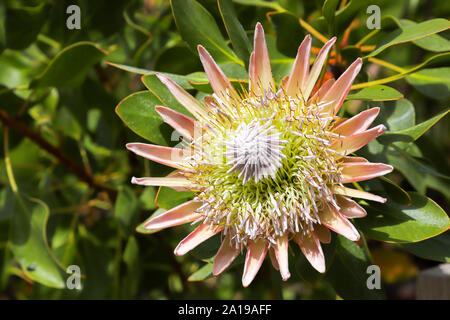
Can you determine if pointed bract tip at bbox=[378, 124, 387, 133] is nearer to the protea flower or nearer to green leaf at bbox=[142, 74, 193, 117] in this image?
the protea flower

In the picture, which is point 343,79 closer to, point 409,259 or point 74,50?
point 74,50

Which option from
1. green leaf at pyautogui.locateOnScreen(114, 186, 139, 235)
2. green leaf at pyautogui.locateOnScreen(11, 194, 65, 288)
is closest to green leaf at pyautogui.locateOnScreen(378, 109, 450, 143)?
green leaf at pyautogui.locateOnScreen(114, 186, 139, 235)

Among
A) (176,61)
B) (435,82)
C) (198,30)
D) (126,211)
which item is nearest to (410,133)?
(435,82)

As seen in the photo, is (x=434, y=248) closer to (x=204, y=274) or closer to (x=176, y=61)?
(x=204, y=274)

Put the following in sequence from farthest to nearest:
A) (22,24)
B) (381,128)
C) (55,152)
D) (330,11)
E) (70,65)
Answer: (55,152)
(22,24)
(70,65)
(330,11)
(381,128)

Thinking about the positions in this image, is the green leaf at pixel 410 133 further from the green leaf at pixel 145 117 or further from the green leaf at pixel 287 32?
the green leaf at pixel 145 117
